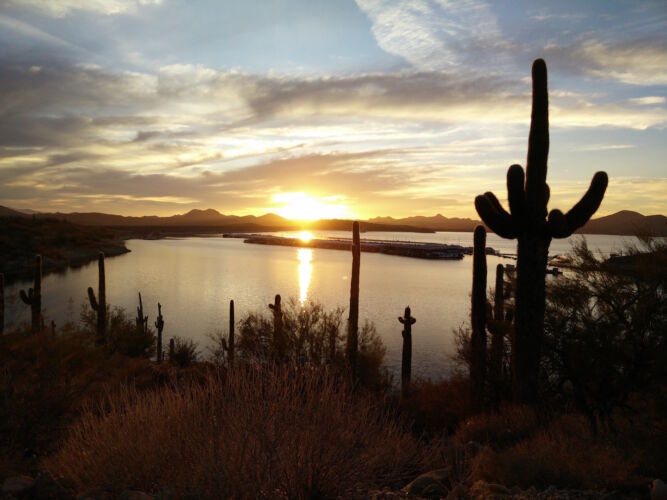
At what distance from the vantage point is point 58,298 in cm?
4131

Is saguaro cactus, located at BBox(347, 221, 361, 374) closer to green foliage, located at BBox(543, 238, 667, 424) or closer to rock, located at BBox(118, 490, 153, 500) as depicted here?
green foliage, located at BBox(543, 238, 667, 424)

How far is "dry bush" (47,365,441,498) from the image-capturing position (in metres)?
4.73

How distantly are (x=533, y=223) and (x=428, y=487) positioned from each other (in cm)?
806

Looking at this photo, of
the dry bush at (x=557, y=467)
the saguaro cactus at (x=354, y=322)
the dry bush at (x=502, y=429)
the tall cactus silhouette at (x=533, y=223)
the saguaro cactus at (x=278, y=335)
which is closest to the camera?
the dry bush at (x=557, y=467)

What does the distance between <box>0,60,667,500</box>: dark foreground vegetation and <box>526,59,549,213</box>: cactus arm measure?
0.14 feet

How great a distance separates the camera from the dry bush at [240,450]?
15.5ft

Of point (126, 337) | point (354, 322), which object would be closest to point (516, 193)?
point (354, 322)

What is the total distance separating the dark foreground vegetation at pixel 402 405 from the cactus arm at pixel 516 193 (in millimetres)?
36

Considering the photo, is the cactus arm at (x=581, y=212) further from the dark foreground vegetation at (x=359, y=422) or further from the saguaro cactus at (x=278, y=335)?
the saguaro cactus at (x=278, y=335)

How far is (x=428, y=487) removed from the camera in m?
5.60

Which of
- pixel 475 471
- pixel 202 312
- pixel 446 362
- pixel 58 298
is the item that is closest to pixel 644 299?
pixel 475 471

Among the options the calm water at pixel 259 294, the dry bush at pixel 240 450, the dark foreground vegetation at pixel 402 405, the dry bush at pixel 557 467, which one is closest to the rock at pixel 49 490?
the dark foreground vegetation at pixel 402 405

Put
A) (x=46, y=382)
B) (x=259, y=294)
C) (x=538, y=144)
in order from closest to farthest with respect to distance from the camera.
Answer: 1. (x=46, y=382)
2. (x=538, y=144)
3. (x=259, y=294)

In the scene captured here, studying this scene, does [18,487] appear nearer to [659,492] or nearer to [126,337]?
[659,492]
